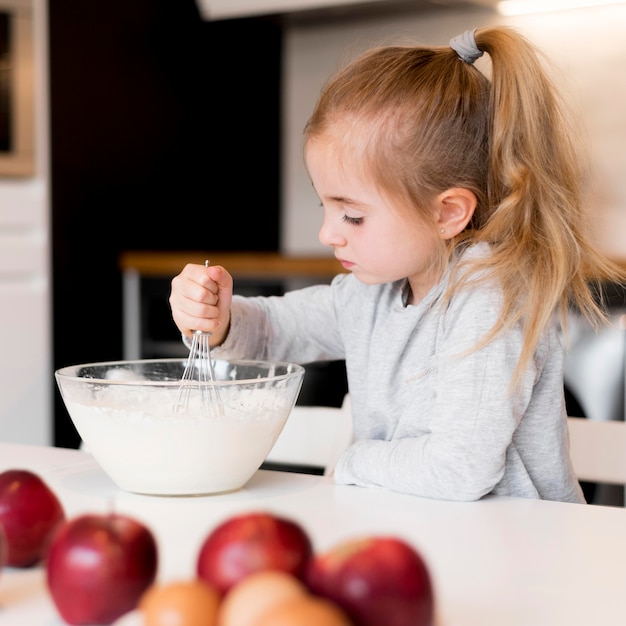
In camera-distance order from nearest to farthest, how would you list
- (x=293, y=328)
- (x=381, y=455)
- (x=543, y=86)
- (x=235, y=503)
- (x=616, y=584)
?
1. (x=616, y=584)
2. (x=235, y=503)
3. (x=381, y=455)
4. (x=543, y=86)
5. (x=293, y=328)

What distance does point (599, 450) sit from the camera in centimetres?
114

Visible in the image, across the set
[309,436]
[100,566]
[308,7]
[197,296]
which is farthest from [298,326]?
[308,7]

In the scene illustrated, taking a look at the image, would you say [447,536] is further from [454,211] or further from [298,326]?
[298,326]

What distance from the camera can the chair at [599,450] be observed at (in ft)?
3.69

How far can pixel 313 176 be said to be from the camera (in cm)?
111

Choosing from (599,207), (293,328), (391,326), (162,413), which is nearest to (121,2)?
(599,207)

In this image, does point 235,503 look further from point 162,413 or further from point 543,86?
point 543,86

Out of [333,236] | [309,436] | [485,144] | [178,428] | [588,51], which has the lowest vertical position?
[309,436]

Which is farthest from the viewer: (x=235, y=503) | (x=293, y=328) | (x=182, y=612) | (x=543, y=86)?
(x=293, y=328)

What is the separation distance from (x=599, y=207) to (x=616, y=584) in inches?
88.5

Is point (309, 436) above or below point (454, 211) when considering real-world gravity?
below

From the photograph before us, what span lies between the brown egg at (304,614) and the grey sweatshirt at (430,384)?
49 cm

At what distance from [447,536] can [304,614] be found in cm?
36

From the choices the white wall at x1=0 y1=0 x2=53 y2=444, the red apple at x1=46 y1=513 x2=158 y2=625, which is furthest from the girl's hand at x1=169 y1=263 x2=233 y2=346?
the white wall at x1=0 y1=0 x2=53 y2=444
